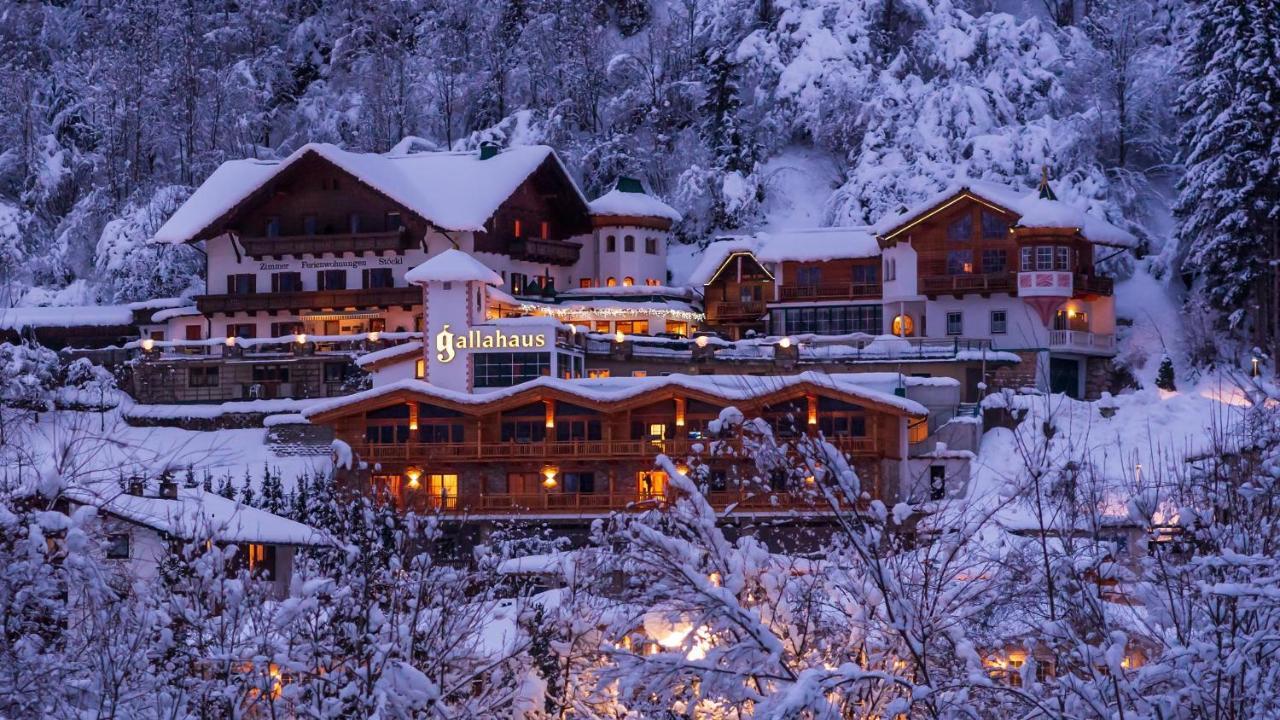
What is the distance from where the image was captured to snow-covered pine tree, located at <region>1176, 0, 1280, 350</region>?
56.9m

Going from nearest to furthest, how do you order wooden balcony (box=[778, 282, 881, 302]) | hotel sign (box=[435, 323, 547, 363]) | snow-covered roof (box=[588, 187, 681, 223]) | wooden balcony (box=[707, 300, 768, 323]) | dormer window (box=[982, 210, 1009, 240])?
1. hotel sign (box=[435, 323, 547, 363])
2. dormer window (box=[982, 210, 1009, 240])
3. wooden balcony (box=[778, 282, 881, 302])
4. wooden balcony (box=[707, 300, 768, 323])
5. snow-covered roof (box=[588, 187, 681, 223])

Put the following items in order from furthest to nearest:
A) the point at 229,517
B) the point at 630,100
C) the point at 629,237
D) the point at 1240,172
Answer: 1. the point at 630,100
2. the point at 629,237
3. the point at 1240,172
4. the point at 229,517

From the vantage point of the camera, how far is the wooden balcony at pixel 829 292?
63594mm

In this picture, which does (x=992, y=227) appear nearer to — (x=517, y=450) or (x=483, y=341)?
(x=483, y=341)

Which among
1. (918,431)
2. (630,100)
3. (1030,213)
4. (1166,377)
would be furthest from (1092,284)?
(630,100)

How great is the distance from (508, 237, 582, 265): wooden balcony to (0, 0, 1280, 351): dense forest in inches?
282

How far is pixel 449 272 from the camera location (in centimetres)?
5400

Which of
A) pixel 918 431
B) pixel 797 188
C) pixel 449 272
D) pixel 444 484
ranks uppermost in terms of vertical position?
pixel 797 188

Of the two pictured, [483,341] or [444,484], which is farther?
[483,341]

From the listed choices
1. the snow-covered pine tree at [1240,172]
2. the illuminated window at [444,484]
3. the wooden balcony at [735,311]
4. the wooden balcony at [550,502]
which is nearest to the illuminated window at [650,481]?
the wooden balcony at [550,502]

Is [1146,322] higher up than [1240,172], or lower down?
lower down

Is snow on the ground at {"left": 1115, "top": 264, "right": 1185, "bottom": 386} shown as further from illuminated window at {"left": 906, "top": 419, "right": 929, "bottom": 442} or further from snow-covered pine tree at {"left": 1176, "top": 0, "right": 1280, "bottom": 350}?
illuminated window at {"left": 906, "top": 419, "right": 929, "bottom": 442}

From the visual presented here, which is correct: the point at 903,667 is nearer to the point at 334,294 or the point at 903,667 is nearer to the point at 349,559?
the point at 349,559

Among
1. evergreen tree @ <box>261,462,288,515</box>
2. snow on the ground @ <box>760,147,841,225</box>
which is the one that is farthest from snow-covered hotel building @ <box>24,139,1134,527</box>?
snow on the ground @ <box>760,147,841,225</box>
